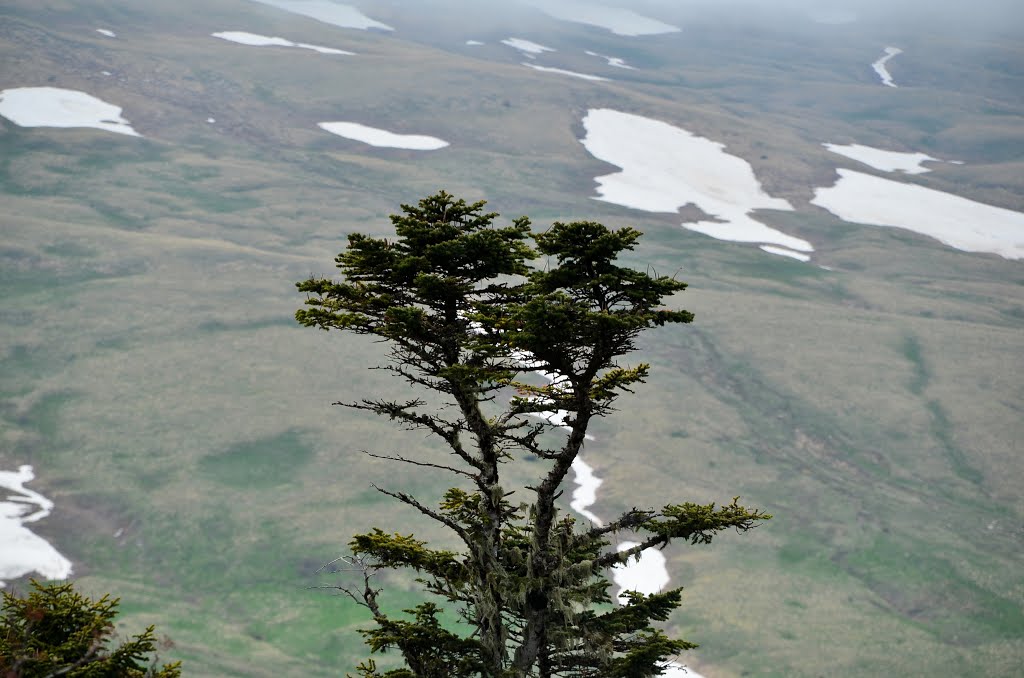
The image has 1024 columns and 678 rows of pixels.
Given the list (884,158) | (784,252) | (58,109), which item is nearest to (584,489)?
(784,252)

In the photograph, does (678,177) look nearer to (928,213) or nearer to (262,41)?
(928,213)

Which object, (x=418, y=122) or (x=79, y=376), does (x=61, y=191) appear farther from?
(x=418, y=122)

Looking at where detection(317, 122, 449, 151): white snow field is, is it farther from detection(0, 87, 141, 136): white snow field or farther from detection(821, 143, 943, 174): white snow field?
detection(821, 143, 943, 174): white snow field

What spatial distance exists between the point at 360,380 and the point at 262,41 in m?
104

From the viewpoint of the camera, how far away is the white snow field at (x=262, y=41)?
152 meters

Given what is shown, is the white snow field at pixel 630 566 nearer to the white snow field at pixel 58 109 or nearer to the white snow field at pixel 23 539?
the white snow field at pixel 23 539

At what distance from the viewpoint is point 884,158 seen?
15450 centimetres

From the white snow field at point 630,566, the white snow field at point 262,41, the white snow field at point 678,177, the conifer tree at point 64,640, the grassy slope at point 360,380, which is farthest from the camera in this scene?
the white snow field at point 262,41

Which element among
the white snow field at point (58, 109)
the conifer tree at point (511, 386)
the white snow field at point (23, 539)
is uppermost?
the conifer tree at point (511, 386)

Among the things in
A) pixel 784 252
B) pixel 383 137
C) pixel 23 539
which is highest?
pixel 383 137

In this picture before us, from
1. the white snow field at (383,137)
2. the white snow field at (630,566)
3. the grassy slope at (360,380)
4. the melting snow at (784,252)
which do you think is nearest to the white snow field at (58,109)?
the grassy slope at (360,380)

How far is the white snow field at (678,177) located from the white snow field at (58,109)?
58.3m

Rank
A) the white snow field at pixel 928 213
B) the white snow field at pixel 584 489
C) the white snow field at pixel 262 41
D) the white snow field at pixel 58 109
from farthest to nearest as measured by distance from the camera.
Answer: the white snow field at pixel 262 41, the white snow field at pixel 928 213, the white snow field at pixel 58 109, the white snow field at pixel 584 489

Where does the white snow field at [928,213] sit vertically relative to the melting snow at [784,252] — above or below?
above
